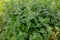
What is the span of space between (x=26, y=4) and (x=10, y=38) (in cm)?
67

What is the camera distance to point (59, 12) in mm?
3289

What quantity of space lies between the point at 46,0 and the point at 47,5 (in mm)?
180

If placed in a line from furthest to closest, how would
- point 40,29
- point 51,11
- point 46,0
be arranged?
point 46,0, point 51,11, point 40,29

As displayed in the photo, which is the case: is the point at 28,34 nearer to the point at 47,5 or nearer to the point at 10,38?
the point at 10,38

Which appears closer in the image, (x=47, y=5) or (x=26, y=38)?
(x=26, y=38)

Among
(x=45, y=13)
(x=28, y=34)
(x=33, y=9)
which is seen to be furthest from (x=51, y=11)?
(x=28, y=34)

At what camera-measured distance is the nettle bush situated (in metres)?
3.04

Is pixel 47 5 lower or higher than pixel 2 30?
higher

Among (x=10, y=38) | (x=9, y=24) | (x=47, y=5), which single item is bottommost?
(x=10, y=38)

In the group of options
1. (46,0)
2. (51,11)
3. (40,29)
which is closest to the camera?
(40,29)

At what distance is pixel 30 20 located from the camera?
3070 millimetres

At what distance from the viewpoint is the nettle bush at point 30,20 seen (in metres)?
3.04

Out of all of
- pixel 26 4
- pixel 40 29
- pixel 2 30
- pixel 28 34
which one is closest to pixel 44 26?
pixel 40 29

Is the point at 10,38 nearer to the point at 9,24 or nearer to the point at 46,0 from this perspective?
the point at 9,24
